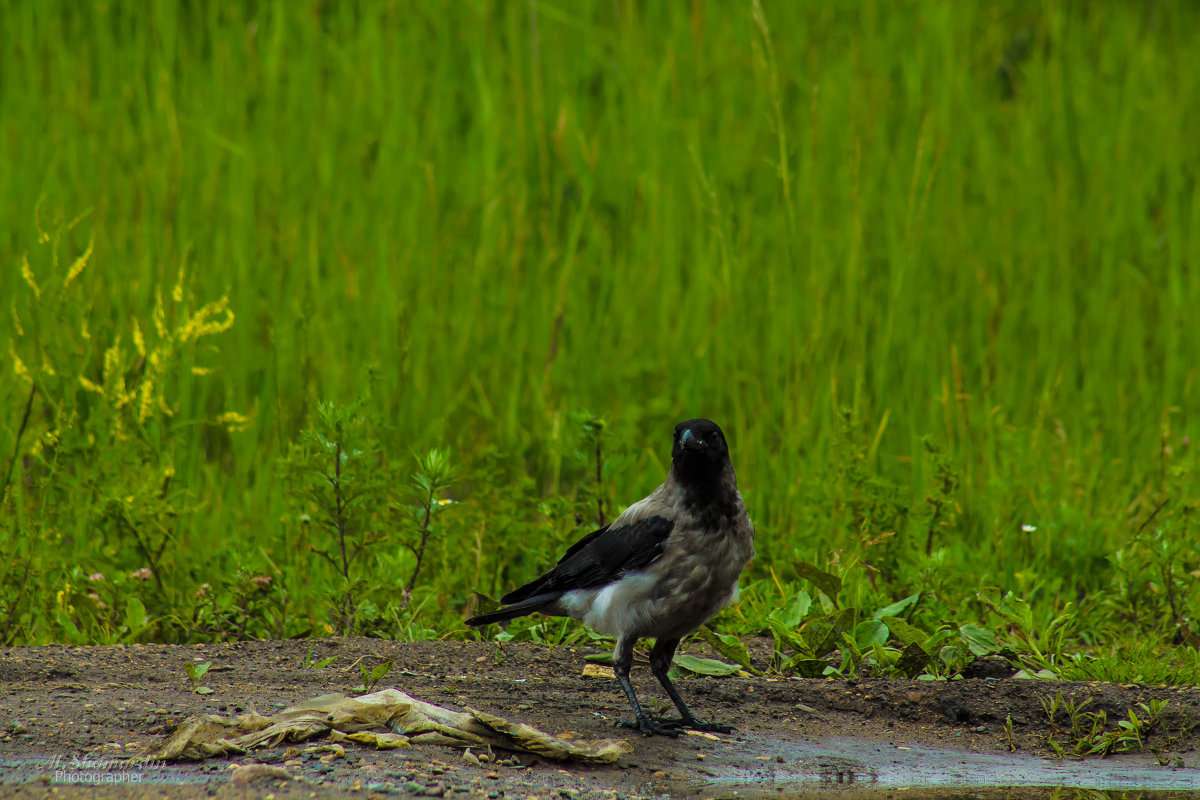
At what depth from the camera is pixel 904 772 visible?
3.52 meters

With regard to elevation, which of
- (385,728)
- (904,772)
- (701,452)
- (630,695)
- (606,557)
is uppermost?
(701,452)

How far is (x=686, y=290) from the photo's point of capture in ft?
23.8

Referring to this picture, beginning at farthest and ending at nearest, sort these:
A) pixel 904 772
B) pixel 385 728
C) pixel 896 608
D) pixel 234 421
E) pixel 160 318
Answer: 1. pixel 234 421
2. pixel 160 318
3. pixel 896 608
4. pixel 904 772
5. pixel 385 728

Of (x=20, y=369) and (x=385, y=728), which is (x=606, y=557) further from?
(x=20, y=369)

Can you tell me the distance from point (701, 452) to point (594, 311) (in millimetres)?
3245

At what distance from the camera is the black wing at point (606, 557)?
3.93m

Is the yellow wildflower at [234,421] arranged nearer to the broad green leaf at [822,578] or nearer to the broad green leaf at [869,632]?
the broad green leaf at [822,578]

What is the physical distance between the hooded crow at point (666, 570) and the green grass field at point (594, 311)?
23.6 inches

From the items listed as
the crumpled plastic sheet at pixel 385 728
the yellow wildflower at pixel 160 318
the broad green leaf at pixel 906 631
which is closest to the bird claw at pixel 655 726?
the crumpled plastic sheet at pixel 385 728

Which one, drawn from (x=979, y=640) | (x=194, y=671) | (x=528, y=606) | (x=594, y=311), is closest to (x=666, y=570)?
(x=528, y=606)

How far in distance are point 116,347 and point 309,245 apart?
180 centimetres

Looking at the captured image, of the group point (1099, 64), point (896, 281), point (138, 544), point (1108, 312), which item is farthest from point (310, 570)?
point (1099, 64)

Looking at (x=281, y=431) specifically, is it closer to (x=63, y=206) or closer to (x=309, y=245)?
(x=309, y=245)

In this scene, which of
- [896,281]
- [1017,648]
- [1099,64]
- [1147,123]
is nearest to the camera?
[1017,648]
